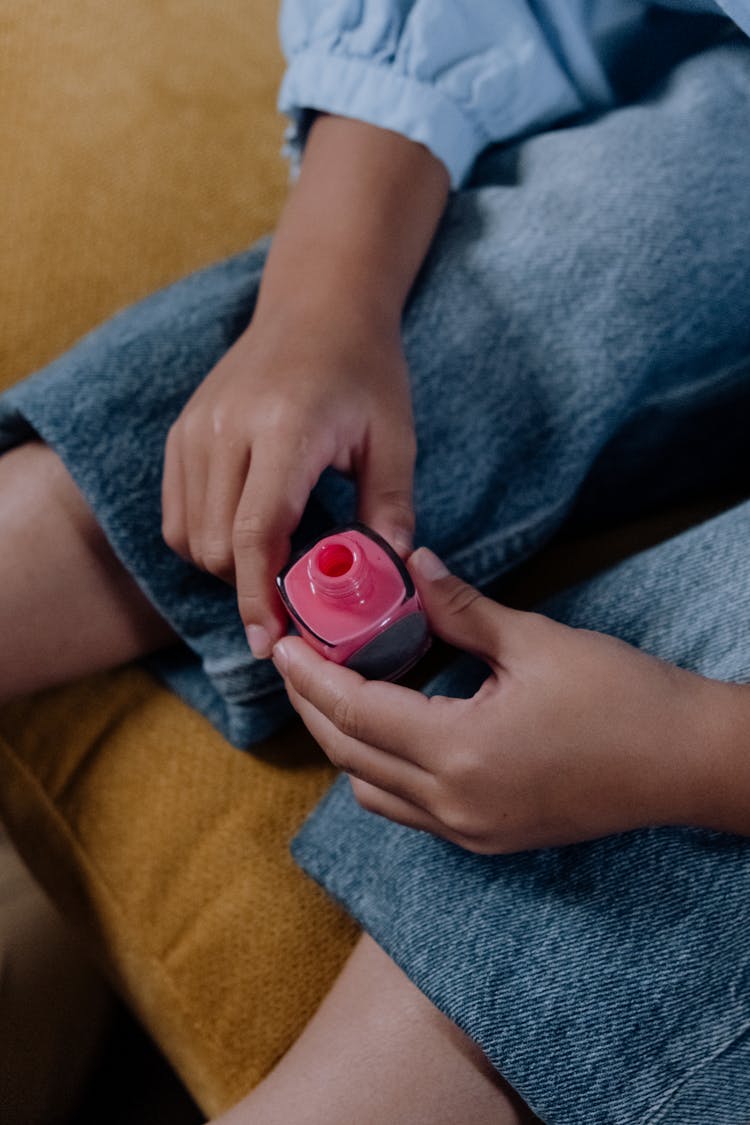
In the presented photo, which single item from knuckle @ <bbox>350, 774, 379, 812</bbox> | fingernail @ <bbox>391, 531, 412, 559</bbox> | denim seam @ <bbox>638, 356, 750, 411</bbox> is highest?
fingernail @ <bbox>391, 531, 412, 559</bbox>

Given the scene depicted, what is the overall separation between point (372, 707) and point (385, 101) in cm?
37

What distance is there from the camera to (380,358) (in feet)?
1.64

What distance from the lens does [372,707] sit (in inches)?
16.2

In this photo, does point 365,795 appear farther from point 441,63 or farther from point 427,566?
point 441,63

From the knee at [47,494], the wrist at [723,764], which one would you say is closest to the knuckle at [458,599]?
the wrist at [723,764]

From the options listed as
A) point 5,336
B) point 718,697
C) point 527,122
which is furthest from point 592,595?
point 5,336

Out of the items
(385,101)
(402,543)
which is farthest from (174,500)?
(385,101)

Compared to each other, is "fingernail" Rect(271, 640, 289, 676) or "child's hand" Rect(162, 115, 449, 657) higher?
"child's hand" Rect(162, 115, 449, 657)

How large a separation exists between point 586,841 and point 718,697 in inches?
3.4

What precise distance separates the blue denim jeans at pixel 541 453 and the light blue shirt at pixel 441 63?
0.10 ft

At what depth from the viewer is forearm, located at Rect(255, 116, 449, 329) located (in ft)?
1.72

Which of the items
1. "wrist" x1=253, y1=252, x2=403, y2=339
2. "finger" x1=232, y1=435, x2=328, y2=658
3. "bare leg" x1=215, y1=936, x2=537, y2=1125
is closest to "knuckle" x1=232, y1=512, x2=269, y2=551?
"finger" x1=232, y1=435, x2=328, y2=658

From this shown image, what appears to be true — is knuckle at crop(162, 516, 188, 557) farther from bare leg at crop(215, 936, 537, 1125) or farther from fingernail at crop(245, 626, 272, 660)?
bare leg at crop(215, 936, 537, 1125)

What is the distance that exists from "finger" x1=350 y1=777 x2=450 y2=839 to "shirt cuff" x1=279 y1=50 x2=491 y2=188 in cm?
37
